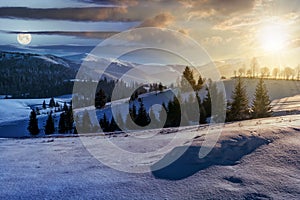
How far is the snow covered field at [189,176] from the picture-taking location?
7.24m

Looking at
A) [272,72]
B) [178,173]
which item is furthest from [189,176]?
[272,72]

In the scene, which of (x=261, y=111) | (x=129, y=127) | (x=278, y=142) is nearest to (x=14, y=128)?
(x=129, y=127)

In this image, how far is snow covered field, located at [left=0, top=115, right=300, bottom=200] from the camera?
7242mm

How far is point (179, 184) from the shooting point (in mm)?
7723

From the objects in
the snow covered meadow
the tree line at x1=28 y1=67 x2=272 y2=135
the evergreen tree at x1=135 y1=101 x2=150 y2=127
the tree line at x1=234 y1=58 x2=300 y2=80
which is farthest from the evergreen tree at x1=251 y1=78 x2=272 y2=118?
the tree line at x1=234 y1=58 x2=300 y2=80

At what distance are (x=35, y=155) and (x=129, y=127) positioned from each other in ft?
186

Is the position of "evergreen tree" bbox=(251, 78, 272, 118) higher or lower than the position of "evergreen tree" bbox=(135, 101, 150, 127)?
higher

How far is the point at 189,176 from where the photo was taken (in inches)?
324

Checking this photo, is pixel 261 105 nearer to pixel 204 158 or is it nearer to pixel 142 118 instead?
pixel 142 118

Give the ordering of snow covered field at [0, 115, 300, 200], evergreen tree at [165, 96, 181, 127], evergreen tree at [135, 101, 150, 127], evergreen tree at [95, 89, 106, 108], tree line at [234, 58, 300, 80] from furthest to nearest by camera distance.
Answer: tree line at [234, 58, 300, 80] → evergreen tree at [95, 89, 106, 108] → evergreen tree at [135, 101, 150, 127] → evergreen tree at [165, 96, 181, 127] → snow covered field at [0, 115, 300, 200]

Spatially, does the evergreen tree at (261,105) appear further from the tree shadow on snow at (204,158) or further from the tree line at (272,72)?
the tree line at (272,72)

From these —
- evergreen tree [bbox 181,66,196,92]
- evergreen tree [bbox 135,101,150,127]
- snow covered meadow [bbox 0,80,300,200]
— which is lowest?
evergreen tree [bbox 135,101,150,127]

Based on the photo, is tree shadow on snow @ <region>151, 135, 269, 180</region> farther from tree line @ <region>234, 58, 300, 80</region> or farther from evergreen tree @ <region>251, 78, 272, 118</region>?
tree line @ <region>234, 58, 300, 80</region>

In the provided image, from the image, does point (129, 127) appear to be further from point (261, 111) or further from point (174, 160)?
point (174, 160)
